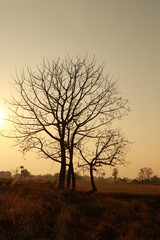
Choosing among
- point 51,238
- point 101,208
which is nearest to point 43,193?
point 101,208

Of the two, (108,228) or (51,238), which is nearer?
(51,238)

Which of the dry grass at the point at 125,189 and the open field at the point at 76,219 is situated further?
the dry grass at the point at 125,189

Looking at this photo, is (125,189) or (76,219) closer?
(76,219)

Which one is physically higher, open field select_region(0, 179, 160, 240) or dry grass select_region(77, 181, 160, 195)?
dry grass select_region(77, 181, 160, 195)

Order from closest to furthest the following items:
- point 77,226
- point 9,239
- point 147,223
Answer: point 9,239, point 77,226, point 147,223

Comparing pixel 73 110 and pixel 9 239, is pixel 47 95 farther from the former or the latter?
pixel 9 239

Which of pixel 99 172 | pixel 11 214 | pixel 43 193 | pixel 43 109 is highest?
pixel 43 109

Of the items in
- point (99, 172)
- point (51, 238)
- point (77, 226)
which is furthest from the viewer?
point (99, 172)

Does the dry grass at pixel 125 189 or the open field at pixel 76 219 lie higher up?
the dry grass at pixel 125 189

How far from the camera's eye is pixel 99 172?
77.7ft

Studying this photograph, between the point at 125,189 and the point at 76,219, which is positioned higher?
the point at 125,189

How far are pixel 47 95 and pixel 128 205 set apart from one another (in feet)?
37.4

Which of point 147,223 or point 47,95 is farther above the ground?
point 47,95

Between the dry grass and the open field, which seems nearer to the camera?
the open field
